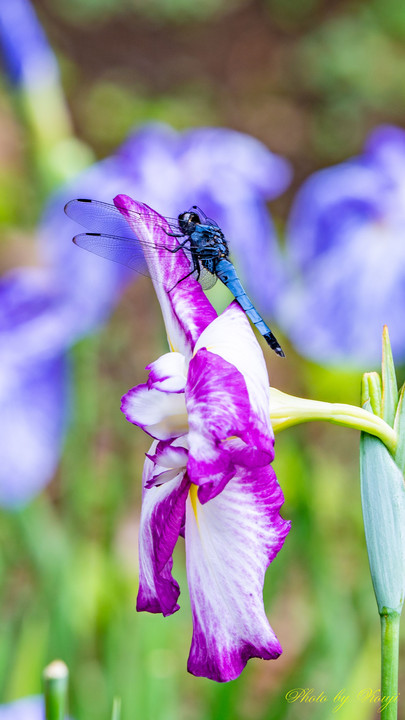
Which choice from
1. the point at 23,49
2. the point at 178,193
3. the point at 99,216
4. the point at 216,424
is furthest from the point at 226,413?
the point at 23,49

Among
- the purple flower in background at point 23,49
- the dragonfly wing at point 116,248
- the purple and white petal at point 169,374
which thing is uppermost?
the purple flower in background at point 23,49

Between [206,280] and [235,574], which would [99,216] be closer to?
[206,280]

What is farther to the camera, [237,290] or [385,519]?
[237,290]

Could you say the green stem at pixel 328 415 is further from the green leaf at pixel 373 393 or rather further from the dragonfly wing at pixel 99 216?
A: the dragonfly wing at pixel 99 216

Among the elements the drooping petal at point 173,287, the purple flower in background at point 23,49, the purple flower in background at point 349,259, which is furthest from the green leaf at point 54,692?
the purple flower in background at point 23,49

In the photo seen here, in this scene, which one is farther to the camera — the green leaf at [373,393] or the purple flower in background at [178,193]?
the purple flower in background at [178,193]

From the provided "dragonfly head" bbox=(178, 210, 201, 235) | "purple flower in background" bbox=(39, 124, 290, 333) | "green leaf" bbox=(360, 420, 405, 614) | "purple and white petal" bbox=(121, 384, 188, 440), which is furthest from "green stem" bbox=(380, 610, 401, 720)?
"purple flower in background" bbox=(39, 124, 290, 333)

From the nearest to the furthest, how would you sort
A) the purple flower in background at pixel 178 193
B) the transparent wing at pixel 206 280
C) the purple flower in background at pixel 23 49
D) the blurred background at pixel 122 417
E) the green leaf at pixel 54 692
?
the green leaf at pixel 54 692
the transparent wing at pixel 206 280
the blurred background at pixel 122 417
the purple flower in background at pixel 178 193
the purple flower in background at pixel 23 49
